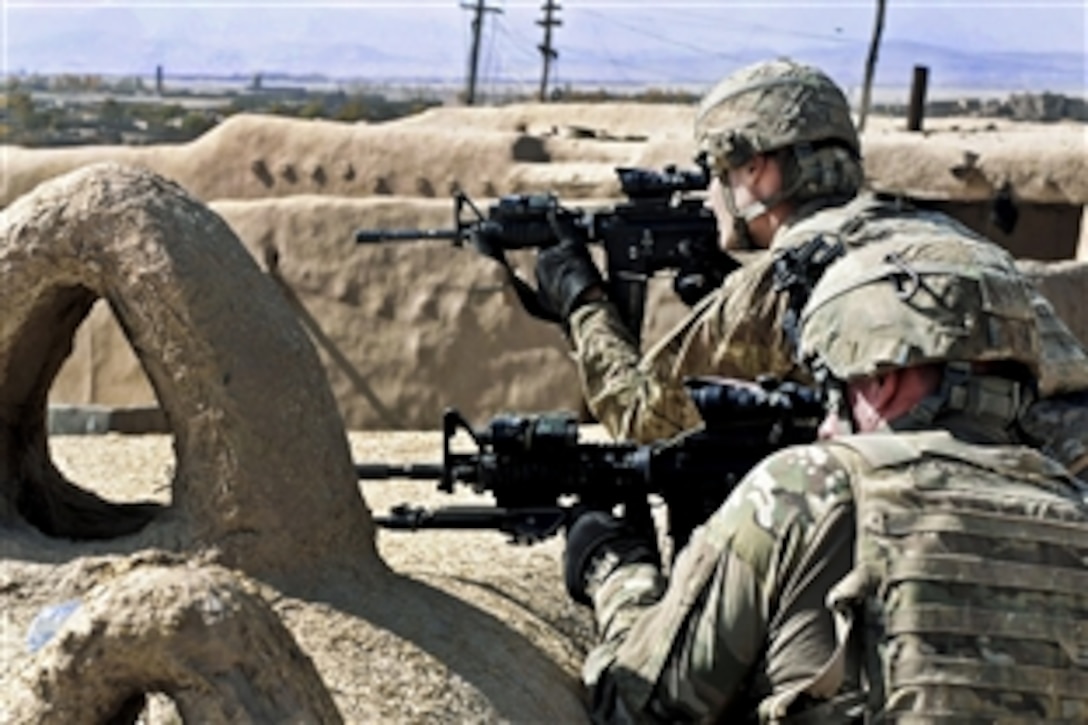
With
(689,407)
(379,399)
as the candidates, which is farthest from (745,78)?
(379,399)

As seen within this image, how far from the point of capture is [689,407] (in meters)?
4.84

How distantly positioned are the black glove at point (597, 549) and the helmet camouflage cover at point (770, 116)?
2.97 ft

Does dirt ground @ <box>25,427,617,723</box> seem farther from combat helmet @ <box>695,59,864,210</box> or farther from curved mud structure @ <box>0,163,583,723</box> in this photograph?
combat helmet @ <box>695,59,864,210</box>

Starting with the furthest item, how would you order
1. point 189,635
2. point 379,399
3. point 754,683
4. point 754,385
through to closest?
1. point 379,399
2. point 754,385
3. point 754,683
4. point 189,635

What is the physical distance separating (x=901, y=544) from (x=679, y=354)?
162cm

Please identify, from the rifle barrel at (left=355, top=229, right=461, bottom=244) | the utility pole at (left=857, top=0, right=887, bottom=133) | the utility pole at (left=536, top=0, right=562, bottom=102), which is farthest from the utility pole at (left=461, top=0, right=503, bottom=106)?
the rifle barrel at (left=355, top=229, right=461, bottom=244)

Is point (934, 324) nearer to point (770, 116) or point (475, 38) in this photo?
point (770, 116)

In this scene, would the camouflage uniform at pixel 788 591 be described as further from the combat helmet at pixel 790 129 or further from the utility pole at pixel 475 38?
the utility pole at pixel 475 38

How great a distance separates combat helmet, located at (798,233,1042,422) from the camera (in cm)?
330

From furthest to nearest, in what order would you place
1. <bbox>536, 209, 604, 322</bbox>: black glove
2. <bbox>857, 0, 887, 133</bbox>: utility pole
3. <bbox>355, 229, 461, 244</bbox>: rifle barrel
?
1. <bbox>857, 0, 887, 133</bbox>: utility pole
2. <bbox>355, 229, 461, 244</bbox>: rifle barrel
3. <bbox>536, 209, 604, 322</bbox>: black glove

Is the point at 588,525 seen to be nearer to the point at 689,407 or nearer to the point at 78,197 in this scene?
the point at 689,407

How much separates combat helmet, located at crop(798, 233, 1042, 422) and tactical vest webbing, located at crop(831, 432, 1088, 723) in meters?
0.14

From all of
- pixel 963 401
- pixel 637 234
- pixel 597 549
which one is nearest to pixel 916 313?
pixel 963 401

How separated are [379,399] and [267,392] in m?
5.83
